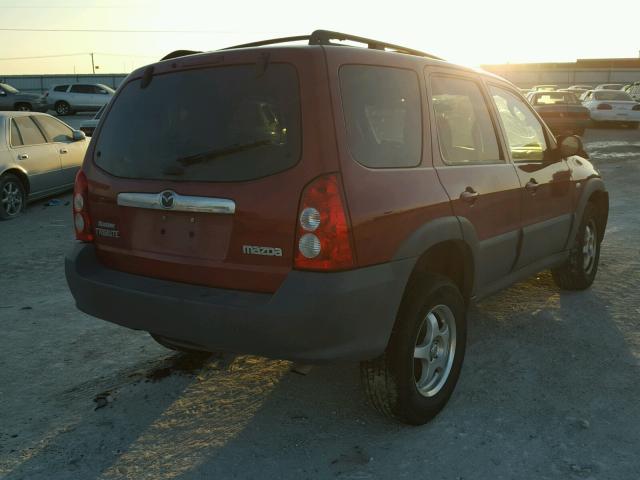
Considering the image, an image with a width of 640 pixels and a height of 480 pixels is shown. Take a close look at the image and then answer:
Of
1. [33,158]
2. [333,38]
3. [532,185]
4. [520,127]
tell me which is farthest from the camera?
→ [33,158]

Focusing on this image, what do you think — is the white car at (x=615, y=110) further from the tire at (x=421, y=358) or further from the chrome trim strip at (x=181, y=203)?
the chrome trim strip at (x=181, y=203)

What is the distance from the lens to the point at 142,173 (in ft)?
9.96

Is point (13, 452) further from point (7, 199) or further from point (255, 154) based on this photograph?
point (7, 199)

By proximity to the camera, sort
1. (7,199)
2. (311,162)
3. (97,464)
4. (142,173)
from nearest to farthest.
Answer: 1. (311,162)
2. (97,464)
3. (142,173)
4. (7,199)

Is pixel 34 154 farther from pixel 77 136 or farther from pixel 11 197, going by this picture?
pixel 77 136

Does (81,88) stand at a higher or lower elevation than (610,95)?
higher

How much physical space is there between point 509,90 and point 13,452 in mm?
3721

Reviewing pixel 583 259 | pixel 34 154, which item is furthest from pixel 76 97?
pixel 583 259

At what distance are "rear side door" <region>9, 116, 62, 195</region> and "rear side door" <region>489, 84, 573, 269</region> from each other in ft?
26.2

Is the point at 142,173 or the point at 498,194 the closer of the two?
the point at 142,173

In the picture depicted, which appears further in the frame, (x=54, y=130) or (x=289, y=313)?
(x=54, y=130)

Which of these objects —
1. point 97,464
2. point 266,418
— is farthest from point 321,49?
point 97,464

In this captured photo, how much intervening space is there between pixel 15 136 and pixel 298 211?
8594mm

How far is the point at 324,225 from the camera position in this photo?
2.57 m
